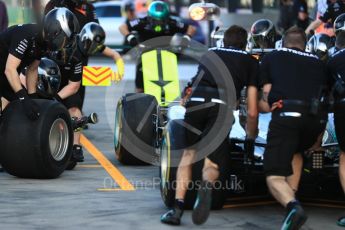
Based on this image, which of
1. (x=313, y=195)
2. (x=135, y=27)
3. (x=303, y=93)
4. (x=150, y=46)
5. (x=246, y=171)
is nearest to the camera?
(x=303, y=93)

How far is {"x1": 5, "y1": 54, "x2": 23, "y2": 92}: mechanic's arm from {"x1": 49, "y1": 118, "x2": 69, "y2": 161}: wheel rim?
1.76 ft

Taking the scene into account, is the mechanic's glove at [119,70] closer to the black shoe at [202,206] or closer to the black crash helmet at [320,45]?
the black crash helmet at [320,45]

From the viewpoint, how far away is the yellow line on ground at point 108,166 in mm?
9695

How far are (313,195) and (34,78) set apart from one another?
3.13 meters

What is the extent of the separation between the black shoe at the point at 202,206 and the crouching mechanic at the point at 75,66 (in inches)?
134

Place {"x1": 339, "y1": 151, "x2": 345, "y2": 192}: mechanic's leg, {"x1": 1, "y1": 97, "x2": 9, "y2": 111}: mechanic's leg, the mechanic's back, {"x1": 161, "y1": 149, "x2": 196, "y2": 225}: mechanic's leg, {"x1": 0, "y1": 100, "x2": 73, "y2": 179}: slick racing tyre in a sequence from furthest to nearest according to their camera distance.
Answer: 1. {"x1": 1, "y1": 97, "x2": 9, "y2": 111}: mechanic's leg
2. {"x1": 0, "y1": 100, "x2": 73, "y2": 179}: slick racing tyre
3. {"x1": 339, "y1": 151, "x2": 345, "y2": 192}: mechanic's leg
4. {"x1": 161, "y1": 149, "x2": 196, "y2": 225}: mechanic's leg
5. the mechanic's back

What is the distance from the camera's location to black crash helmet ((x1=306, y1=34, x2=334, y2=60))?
33.8 feet

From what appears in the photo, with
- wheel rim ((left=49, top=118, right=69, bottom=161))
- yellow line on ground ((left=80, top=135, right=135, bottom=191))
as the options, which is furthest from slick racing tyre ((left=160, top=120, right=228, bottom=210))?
wheel rim ((left=49, top=118, right=69, bottom=161))

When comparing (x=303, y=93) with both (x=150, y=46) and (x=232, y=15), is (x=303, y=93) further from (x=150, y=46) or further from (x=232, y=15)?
(x=232, y=15)

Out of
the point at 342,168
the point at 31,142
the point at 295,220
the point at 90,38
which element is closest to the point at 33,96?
the point at 31,142

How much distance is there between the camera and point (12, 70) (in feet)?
31.6

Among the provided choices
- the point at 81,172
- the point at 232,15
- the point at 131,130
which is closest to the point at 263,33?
the point at 131,130

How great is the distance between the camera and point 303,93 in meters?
7.51

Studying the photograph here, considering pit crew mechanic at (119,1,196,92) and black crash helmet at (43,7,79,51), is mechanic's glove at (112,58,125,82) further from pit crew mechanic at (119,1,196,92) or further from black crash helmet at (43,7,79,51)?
black crash helmet at (43,7,79,51)
